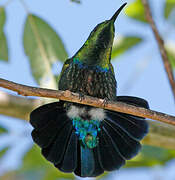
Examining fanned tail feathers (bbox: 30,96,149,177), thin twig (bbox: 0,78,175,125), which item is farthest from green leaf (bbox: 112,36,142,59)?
thin twig (bbox: 0,78,175,125)

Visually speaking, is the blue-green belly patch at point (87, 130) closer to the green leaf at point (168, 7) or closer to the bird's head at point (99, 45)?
the bird's head at point (99, 45)

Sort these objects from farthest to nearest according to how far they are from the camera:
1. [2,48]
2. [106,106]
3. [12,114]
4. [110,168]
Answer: [12,114] < [110,168] < [2,48] < [106,106]

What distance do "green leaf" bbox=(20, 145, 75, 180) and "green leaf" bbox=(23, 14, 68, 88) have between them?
44.4 inches

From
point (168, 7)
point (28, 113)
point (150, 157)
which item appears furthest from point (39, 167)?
point (168, 7)

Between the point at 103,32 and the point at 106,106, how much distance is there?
0.85 meters

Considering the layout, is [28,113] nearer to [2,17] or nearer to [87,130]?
[87,130]

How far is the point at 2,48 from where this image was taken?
2.94m

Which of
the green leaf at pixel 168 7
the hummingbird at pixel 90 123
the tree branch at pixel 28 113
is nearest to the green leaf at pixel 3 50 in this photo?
the hummingbird at pixel 90 123

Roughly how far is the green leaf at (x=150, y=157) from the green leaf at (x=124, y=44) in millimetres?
1044

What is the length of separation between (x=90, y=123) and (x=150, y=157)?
0.75 m

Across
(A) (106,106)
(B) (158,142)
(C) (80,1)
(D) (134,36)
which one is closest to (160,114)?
(A) (106,106)

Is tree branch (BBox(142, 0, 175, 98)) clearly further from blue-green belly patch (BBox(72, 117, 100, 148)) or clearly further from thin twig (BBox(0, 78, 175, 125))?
blue-green belly patch (BBox(72, 117, 100, 148))

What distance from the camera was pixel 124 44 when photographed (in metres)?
3.99

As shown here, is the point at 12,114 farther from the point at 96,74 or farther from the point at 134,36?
the point at 134,36
